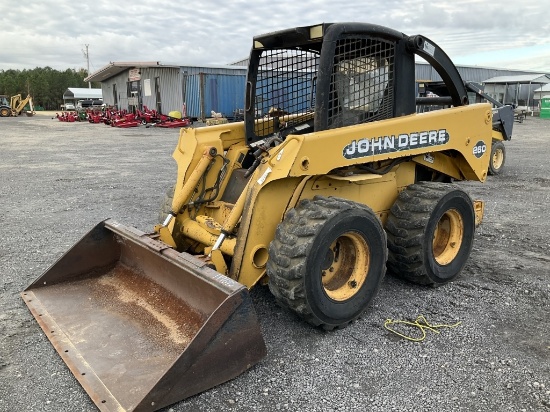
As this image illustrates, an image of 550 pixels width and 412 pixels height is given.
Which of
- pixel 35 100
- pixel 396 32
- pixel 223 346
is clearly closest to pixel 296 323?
pixel 223 346

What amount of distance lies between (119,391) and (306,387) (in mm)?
1085

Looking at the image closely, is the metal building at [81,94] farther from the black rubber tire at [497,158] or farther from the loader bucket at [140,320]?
the loader bucket at [140,320]

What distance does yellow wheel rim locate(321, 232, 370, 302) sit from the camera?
3.68m

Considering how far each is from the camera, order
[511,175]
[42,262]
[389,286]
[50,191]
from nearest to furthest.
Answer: [389,286] < [42,262] < [50,191] < [511,175]

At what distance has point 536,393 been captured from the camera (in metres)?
2.89

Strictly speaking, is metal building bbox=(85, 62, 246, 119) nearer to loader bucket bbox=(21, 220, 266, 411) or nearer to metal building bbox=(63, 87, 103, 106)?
loader bucket bbox=(21, 220, 266, 411)

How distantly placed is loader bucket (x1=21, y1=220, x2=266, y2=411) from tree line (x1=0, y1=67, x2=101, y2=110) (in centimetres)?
8412

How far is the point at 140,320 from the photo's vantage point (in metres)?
3.59

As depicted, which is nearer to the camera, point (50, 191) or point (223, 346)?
point (223, 346)

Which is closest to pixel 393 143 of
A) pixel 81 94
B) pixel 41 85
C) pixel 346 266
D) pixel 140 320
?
pixel 346 266

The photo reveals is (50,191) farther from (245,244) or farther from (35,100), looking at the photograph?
(35,100)

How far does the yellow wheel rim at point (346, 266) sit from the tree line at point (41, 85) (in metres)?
85.4

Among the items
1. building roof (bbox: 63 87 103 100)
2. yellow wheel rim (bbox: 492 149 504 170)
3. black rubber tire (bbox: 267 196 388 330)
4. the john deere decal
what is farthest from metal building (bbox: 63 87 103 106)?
black rubber tire (bbox: 267 196 388 330)

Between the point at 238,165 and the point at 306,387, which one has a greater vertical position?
the point at 238,165
